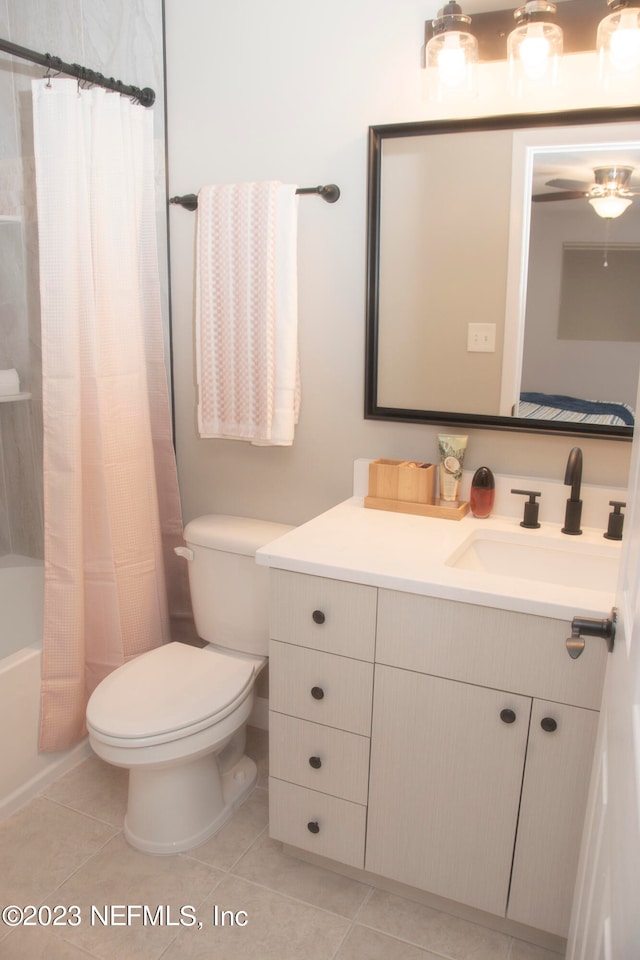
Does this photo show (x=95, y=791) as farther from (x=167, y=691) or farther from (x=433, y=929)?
(x=433, y=929)

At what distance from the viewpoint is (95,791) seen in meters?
2.08

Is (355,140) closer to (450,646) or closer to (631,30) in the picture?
(631,30)

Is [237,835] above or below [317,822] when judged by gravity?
below

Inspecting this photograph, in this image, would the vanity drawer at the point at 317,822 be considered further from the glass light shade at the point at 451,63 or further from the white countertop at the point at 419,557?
the glass light shade at the point at 451,63

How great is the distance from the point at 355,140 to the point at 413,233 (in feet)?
1.00

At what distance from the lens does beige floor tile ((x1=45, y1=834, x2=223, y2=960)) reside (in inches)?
63.2

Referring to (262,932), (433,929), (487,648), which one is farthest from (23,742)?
(487,648)

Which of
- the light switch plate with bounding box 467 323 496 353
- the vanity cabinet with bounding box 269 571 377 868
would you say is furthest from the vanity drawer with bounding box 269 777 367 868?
the light switch plate with bounding box 467 323 496 353

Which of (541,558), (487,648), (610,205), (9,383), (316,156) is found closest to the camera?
(487,648)

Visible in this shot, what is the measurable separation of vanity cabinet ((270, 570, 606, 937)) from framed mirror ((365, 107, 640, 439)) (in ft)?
2.09

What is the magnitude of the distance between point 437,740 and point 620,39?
1537mm

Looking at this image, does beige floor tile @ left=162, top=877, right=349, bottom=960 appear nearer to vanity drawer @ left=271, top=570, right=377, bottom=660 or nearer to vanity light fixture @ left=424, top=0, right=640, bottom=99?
vanity drawer @ left=271, top=570, right=377, bottom=660

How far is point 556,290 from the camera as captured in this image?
1.72m

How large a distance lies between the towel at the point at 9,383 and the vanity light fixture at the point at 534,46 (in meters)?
1.68
